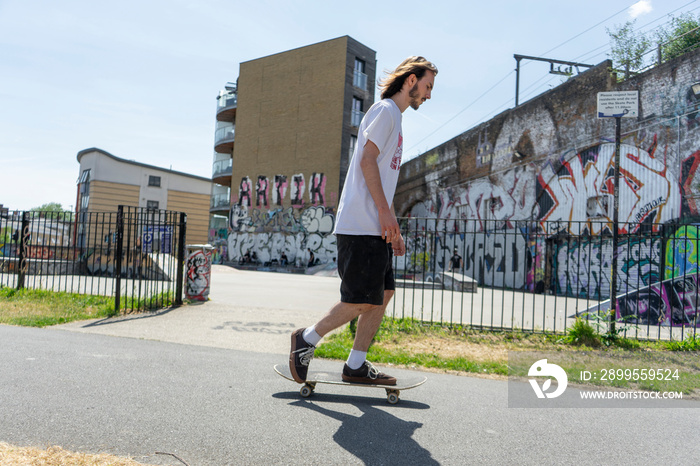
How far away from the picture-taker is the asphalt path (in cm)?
225

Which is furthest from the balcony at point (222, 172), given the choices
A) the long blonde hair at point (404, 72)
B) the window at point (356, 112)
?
the long blonde hair at point (404, 72)

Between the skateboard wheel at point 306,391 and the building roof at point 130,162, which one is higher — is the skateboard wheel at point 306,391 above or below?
below

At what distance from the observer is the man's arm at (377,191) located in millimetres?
2863

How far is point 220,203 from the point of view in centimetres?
3916

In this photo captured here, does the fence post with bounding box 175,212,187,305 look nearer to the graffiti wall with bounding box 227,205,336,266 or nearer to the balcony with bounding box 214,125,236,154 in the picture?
the graffiti wall with bounding box 227,205,336,266

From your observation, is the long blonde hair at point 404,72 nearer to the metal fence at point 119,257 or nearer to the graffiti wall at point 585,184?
the metal fence at point 119,257

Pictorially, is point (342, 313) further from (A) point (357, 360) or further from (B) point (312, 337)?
(A) point (357, 360)

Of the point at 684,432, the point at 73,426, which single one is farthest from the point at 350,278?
the point at 684,432

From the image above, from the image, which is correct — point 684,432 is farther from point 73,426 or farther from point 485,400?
point 73,426

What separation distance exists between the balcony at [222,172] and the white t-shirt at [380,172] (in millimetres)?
37574

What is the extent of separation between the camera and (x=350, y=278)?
2891mm

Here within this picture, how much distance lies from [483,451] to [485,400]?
1.07 m

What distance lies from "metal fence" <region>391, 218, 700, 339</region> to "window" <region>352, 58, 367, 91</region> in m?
13.9

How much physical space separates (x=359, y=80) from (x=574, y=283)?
2162 cm
